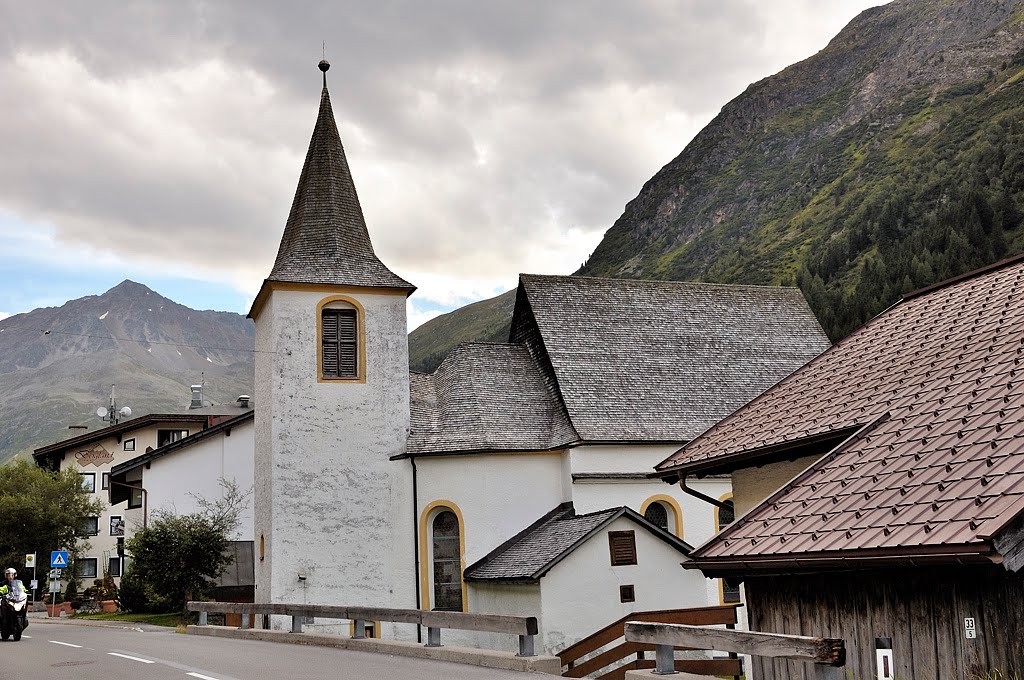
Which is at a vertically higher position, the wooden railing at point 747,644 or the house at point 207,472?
the house at point 207,472

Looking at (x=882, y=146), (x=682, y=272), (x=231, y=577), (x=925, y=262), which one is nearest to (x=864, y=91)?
(x=882, y=146)

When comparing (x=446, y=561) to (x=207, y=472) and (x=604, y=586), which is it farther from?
(x=207, y=472)

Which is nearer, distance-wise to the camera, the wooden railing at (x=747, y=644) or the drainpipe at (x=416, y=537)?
the wooden railing at (x=747, y=644)

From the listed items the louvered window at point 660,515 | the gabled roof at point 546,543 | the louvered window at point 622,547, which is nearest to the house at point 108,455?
the gabled roof at point 546,543

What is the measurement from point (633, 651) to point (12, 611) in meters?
12.9

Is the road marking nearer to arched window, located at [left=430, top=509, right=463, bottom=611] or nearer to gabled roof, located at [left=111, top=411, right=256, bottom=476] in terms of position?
arched window, located at [left=430, top=509, right=463, bottom=611]

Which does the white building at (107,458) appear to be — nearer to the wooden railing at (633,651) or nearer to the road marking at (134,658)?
the road marking at (134,658)

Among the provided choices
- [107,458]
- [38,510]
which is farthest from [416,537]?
[107,458]

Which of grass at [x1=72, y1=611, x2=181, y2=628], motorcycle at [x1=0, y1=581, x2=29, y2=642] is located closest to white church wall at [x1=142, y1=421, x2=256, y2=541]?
grass at [x1=72, y1=611, x2=181, y2=628]

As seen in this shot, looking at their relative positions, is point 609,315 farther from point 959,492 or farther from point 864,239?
point 864,239

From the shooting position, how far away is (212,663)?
15648 millimetres

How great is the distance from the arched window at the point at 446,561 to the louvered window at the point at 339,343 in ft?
15.3

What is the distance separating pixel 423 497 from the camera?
28625 mm

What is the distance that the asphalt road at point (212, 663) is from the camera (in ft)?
45.2
